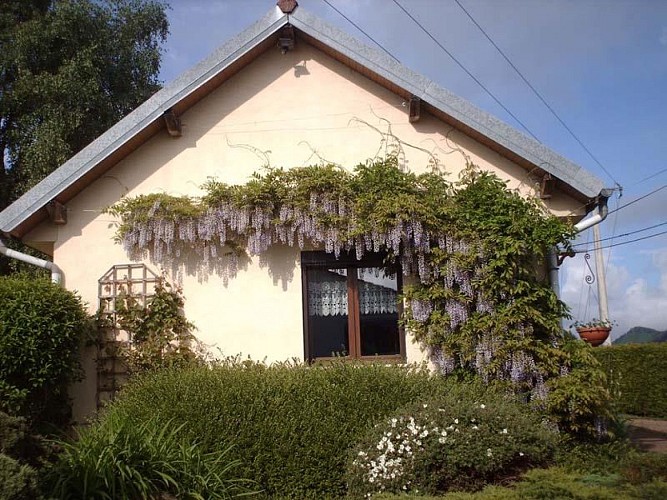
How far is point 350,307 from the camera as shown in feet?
32.5

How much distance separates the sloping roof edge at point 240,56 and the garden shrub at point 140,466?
360 centimetres

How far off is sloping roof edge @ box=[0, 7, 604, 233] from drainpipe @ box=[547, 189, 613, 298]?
0.16 meters

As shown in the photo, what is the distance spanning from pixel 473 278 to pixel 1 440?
606 centimetres

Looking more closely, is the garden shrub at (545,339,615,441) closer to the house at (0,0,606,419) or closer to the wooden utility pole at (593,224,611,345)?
the house at (0,0,606,419)

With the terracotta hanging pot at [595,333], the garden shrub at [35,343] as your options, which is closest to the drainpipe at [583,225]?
the terracotta hanging pot at [595,333]

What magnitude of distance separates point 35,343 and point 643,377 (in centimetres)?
1529

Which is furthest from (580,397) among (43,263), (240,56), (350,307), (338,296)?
(43,263)

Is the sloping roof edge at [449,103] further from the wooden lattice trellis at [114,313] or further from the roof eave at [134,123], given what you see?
the wooden lattice trellis at [114,313]

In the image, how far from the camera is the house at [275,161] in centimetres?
966

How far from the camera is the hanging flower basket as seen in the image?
40.8 feet

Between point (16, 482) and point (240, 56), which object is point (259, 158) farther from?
point (16, 482)

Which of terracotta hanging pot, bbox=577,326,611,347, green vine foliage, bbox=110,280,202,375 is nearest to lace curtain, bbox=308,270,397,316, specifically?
green vine foliage, bbox=110,280,202,375

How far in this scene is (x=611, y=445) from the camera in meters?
8.53

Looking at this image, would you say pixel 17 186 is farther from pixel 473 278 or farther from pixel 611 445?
pixel 611 445
